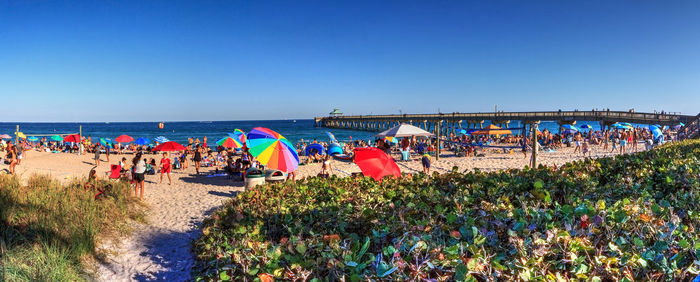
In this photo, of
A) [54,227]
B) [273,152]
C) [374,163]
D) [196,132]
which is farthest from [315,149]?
[196,132]

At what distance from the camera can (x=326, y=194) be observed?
479 cm

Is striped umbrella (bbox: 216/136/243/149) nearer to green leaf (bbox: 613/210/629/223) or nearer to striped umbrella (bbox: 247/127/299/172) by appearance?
striped umbrella (bbox: 247/127/299/172)

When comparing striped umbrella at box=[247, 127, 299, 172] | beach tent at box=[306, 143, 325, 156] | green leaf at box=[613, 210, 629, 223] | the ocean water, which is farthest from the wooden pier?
green leaf at box=[613, 210, 629, 223]

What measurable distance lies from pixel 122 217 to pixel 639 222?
776cm

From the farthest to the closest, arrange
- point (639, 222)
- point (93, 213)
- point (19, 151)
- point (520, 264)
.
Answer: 1. point (19, 151)
2. point (93, 213)
3. point (639, 222)
4. point (520, 264)

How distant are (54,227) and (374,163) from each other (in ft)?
16.3

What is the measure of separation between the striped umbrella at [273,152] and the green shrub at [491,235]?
13.4ft

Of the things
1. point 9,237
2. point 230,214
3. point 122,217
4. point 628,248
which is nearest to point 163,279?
point 230,214

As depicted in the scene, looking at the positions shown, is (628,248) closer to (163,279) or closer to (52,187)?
(163,279)

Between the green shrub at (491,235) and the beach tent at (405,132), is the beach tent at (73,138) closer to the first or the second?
the beach tent at (405,132)

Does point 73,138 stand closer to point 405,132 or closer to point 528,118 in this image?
point 405,132

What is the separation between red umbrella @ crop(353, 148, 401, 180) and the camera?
628 cm

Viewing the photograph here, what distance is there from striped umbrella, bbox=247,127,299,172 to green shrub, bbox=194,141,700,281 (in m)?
4.09

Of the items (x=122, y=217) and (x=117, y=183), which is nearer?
(x=122, y=217)
